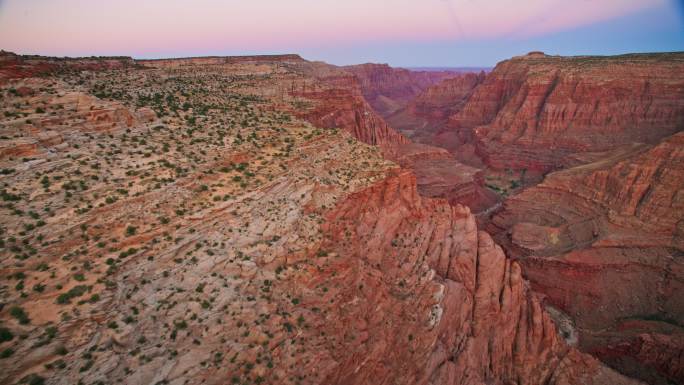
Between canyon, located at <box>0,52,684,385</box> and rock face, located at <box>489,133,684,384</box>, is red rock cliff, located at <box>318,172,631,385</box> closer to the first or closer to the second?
canyon, located at <box>0,52,684,385</box>

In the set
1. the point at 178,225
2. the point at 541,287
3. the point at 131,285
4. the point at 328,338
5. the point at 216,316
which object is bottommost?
the point at 541,287

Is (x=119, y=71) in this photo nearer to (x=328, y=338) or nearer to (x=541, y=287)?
(x=328, y=338)

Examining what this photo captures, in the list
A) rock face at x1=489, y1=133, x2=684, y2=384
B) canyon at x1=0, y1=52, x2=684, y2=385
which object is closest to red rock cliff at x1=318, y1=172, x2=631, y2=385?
canyon at x1=0, y1=52, x2=684, y2=385

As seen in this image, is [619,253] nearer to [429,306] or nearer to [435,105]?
[429,306]

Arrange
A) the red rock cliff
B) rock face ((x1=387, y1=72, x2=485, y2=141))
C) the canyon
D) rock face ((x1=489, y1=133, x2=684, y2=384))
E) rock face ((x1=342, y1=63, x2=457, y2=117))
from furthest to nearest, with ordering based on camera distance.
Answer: rock face ((x1=342, y1=63, x2=457, y2=117)) < rock face ((x1=387, y1=72, x2=485, y2=141)) < rock face ((x1=489, y1=133, x2=684, y2=384)) < the red rock cliff < the canyon

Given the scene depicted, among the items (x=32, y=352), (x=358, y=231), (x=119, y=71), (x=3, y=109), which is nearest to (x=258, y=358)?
(x=32, y=352)

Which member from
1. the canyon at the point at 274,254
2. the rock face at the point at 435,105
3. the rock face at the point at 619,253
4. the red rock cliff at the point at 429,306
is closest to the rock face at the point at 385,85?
the rock face at the point at 435,105

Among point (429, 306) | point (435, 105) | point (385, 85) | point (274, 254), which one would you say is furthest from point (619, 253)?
point (385, 85)
